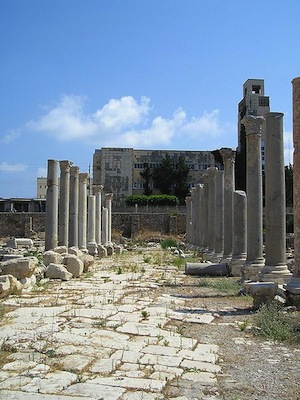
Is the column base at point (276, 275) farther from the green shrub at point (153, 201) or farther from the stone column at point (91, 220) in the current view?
the green shrub at point (153, 201)

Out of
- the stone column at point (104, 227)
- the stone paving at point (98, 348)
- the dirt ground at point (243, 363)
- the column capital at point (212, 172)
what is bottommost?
the dirt ground at point (243, 363)

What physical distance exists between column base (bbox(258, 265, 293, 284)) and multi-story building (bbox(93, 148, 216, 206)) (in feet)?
183

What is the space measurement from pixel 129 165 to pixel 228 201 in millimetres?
53060

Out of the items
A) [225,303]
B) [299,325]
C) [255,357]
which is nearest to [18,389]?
[255,357]

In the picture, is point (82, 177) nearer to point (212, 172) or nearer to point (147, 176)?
point (212, 172)

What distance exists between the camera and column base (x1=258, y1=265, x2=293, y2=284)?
10107 millimetres

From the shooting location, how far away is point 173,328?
6883 millimetres

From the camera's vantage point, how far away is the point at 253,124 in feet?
41.7

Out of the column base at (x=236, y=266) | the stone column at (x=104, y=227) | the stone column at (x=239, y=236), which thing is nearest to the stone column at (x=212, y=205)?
the stone column at (x=239, y=236)

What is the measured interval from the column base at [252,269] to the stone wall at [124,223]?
1392 inches

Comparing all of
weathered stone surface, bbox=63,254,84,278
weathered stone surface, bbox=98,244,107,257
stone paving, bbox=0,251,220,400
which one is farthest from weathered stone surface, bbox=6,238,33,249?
stone paving, bbox=0,251,220,400

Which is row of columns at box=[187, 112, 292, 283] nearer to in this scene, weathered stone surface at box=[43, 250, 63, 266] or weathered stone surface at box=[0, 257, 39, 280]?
weathered stone surface at box=[0, 257, 39, 280]

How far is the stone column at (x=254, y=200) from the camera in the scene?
40.3 ft

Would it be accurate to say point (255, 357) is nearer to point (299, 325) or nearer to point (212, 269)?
point (299, 325)
